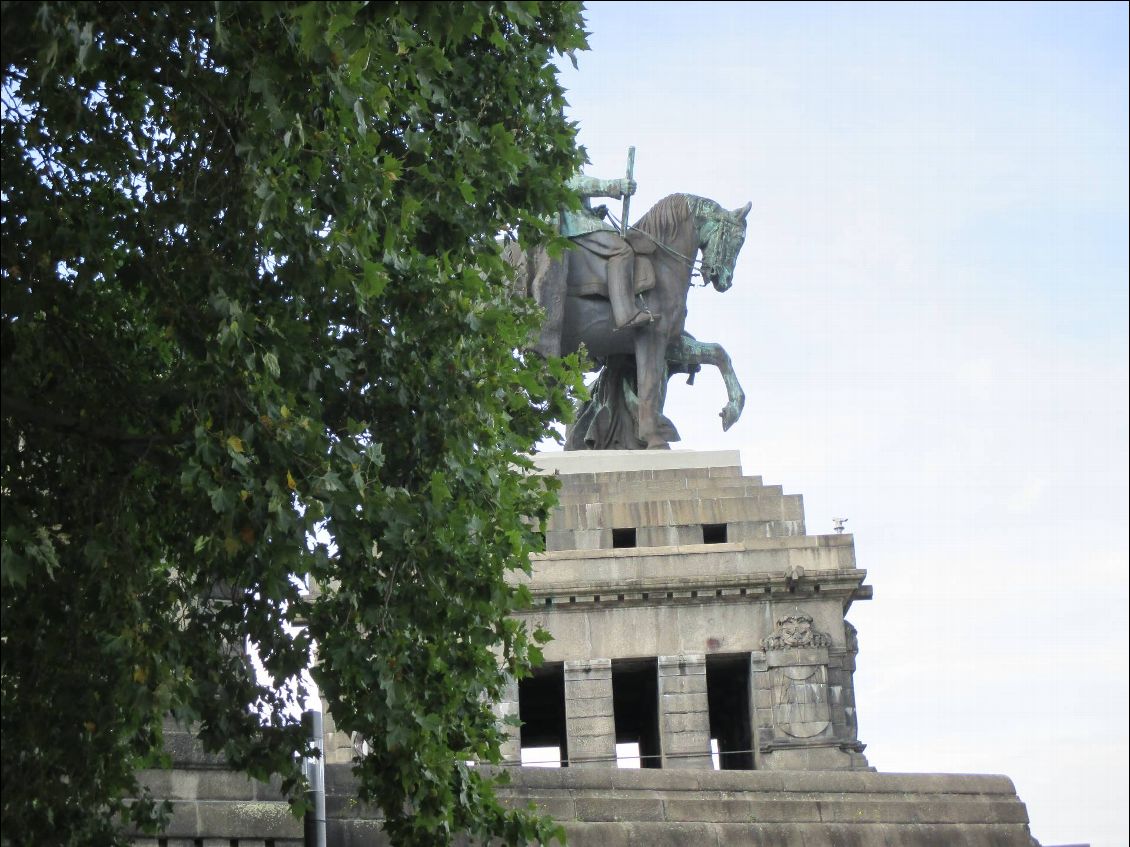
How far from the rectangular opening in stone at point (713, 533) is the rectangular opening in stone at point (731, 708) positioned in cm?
194

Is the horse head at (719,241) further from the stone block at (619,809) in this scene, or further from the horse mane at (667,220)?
the stone block at (619,809)

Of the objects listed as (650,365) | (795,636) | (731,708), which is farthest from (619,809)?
(650,365)

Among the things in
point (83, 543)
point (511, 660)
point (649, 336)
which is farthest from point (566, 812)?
point (649, 336)

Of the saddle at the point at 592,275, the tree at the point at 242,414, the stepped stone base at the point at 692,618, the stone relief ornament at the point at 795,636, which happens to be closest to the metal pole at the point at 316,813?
the tree at the point at 242,414

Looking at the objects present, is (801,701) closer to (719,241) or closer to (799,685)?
(799,685)

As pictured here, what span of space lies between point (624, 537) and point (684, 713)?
126 inches

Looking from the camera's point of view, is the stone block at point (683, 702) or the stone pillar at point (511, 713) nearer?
the stone pillar at point (511, 713)

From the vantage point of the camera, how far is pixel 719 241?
114 feet

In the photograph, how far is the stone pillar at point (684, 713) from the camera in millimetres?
30172

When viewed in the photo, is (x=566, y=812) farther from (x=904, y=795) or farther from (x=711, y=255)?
(x=711, y=255)

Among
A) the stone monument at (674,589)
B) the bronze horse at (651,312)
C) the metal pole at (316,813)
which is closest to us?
the metal pole at (316,813)

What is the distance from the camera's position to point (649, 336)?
33906 millimetres

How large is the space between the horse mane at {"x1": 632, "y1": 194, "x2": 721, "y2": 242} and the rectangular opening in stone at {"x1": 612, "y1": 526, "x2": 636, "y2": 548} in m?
5.42

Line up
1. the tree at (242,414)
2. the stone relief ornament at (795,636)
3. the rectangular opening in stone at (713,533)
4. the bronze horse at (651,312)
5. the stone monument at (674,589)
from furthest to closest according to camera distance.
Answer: the bronze horse at (651,312) → the rectangular opening in stone at (713,533) → the stone relief ornament at (795,636) → the stone monument at (674,589) → the tree at (242,414)
